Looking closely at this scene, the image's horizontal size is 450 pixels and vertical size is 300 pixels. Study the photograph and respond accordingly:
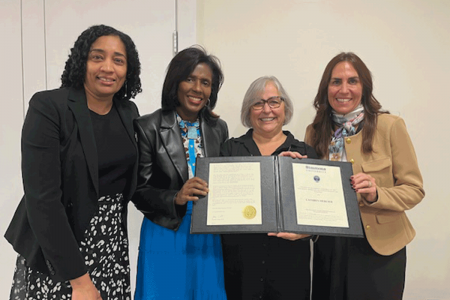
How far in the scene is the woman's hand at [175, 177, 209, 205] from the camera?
1.48m

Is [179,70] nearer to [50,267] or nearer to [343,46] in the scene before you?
[50,267]

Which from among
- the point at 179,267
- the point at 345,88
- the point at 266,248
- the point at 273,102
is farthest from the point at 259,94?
the point at 179,267

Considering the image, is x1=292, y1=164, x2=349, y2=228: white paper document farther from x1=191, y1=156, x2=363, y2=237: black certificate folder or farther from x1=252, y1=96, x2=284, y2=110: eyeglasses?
x1=252, y1=96, x2=284, y2=110: eyeglasses

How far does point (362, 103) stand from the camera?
1.91 metres

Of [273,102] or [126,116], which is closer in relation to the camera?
[126,116]

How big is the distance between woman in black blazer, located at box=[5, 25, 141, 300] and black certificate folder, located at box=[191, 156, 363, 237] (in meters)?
0.40

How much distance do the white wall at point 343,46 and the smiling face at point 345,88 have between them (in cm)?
74

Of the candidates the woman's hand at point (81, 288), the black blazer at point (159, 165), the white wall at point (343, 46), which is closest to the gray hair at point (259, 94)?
the black blazer at point (159, 165)

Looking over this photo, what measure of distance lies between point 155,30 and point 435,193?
103 inches

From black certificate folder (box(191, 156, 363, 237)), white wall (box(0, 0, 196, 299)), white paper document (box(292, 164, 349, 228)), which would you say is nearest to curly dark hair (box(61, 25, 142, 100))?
black certificate folder (box(191, 156, 363, 237))

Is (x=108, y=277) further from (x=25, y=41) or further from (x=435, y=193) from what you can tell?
(x=435, y=193)

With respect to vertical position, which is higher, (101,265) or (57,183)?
(57,183)

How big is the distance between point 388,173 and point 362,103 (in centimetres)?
42

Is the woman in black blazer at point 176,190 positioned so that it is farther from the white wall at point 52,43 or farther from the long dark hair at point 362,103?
the white wall at point 52,43
